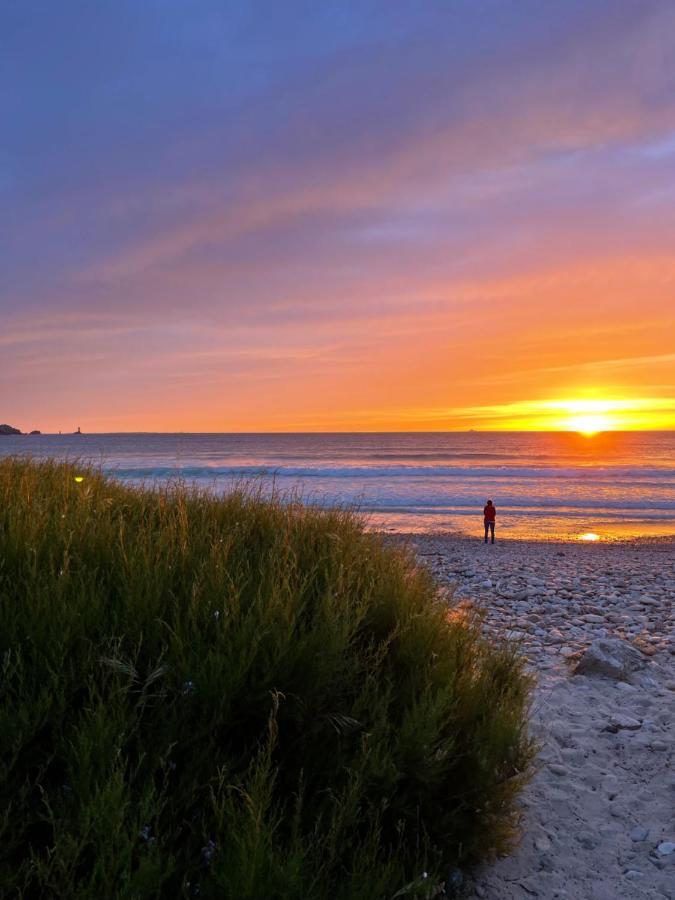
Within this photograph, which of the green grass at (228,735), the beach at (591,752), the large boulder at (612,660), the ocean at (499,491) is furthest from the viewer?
the ocean at (499,491)

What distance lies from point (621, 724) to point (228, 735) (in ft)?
13.2

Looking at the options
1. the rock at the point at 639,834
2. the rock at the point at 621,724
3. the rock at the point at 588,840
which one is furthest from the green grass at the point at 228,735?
the rock at the point at 621,724

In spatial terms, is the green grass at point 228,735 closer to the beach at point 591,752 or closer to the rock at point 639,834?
the beach at point 591,752

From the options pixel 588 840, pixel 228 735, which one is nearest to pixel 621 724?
pixel 588 840

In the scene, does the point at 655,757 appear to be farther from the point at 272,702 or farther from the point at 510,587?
the point at 510,587

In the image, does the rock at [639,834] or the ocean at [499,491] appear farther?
the ocean at [499,491]

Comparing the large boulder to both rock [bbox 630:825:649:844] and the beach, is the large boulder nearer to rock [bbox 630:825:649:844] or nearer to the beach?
the beach

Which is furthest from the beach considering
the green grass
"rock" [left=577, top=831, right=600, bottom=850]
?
the green grass

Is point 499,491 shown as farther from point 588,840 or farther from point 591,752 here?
point 588,840

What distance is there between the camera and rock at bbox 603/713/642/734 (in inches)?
214

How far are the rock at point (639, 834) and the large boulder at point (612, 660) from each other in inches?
113

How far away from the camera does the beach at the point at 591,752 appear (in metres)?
3.61

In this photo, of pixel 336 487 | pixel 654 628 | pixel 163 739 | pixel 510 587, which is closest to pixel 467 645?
pixel 163 739

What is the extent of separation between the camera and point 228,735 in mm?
3084
